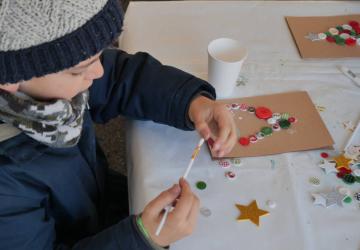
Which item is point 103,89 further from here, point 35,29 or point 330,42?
point 330,42

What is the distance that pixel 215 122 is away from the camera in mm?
688

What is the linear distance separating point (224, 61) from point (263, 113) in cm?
12

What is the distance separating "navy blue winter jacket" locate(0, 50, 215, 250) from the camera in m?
0.55

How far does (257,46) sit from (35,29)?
1.80ft

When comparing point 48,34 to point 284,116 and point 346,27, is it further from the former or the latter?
point 346,27

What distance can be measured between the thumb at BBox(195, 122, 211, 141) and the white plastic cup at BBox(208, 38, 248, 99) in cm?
11

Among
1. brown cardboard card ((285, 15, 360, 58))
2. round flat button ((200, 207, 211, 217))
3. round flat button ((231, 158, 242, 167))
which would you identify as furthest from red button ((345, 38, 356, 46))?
round flat button ((200, 207, 211, 217))

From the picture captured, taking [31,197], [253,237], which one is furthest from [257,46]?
[31,197]

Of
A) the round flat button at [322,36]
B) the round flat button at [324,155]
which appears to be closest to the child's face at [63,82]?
the round flat button at [324,155]

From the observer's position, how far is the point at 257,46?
2.87 feet

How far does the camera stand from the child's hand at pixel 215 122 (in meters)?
0.65

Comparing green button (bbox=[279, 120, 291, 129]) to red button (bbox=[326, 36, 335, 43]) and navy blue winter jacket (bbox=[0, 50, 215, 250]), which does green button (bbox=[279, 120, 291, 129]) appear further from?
red button (bbox=[326, 36, 335, 43])

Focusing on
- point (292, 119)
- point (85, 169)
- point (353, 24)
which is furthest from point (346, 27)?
point (85, 169)

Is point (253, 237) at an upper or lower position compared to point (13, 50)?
lower
